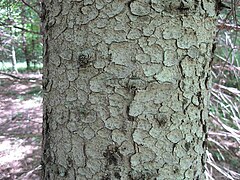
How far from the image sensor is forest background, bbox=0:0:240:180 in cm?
194

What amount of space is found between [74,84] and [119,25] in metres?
0.19

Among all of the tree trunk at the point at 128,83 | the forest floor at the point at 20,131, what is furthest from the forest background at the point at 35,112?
the tree trunk at the point at 128,83

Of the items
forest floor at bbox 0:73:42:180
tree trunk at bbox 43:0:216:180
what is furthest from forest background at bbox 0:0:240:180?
tree trunk at bbox 43:0:216:180

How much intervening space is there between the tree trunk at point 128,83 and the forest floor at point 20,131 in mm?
1022

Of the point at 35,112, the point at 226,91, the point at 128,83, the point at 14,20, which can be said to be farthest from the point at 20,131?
the point at 128,83

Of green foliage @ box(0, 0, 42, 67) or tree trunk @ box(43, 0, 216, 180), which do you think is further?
green foliage @ box(0, 0, 42, 67)

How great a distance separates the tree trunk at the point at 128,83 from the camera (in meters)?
0.63

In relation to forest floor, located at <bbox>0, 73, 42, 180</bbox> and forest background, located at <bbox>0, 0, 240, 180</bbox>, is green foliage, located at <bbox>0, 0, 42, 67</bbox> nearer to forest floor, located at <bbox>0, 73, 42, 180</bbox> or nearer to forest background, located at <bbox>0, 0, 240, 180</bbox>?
forest background, located at <bbox>0, 0, 240, 180</bbox>

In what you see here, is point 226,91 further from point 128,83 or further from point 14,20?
point 14,20

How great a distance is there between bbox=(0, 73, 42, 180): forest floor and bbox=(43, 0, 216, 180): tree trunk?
1022 mm

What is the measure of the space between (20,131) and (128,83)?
483 centimetres

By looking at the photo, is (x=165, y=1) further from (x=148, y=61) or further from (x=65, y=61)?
(x=65, y=61)

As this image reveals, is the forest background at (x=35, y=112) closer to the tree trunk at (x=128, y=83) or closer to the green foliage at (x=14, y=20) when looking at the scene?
the green foliage at (x=14, y=20)

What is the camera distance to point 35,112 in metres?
6.12
